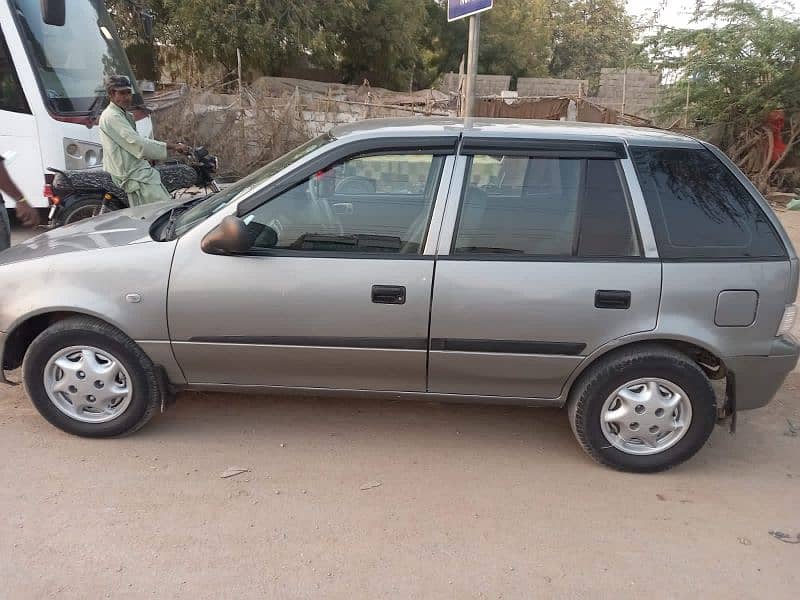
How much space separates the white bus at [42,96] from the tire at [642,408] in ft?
19.5

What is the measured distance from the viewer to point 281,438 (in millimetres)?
3494

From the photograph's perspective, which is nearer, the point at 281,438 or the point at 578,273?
the point at 578,273

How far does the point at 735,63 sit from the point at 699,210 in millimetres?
12091

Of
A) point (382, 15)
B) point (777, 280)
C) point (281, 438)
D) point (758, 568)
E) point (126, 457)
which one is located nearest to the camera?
point (758, 568)

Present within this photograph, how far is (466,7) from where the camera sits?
4.91 m

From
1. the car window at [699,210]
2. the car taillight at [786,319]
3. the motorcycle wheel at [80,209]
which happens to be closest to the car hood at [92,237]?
the car window at [699,210]

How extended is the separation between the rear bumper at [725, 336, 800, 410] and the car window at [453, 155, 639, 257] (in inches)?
31.0

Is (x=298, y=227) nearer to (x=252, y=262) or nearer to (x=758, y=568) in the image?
(x=252, y=262)

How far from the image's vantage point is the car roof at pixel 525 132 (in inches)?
124

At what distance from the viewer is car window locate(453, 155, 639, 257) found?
10.0 feet

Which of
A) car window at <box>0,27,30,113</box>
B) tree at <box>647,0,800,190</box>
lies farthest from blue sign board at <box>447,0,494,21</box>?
tree at <box>647,0,800,190</box>

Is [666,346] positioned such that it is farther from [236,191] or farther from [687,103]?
[687,103]

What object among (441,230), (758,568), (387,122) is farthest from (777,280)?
(387,122)

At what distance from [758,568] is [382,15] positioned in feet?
68.9
